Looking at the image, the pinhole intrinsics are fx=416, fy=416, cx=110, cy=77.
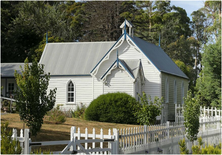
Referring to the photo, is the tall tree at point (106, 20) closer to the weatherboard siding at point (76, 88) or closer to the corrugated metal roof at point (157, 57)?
the corrugated metal roof at point (157, 57)

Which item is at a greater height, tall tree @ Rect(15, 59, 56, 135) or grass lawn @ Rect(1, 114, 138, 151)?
tall tree @ Rect(15, 59, 56, 135)

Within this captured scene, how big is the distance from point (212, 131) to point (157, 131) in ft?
25.4

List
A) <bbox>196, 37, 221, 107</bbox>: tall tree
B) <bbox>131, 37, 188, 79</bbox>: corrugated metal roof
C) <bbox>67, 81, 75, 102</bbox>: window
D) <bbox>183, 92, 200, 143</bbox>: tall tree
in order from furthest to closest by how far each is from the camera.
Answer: <bbox>196, 37, 221, 107</bbox>: tall tree, <bbox>67, 81, 75, 102</bbox>: window, <bbox>131, 37, 188, 79</bbox>: corrugated metal roof, <bbox>183, 92, 200, 143</bbox>: tall tree

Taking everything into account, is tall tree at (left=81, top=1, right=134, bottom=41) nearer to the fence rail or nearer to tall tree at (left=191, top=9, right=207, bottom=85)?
tall tree at (left=191, top=9, right=207, bottom=85)

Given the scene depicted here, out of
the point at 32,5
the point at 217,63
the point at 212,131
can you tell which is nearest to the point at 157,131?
the point at 212,131

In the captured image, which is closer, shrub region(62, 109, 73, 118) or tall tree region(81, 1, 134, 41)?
shrub region(62, 109, 73, 118)

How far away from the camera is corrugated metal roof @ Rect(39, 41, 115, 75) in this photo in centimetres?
3628

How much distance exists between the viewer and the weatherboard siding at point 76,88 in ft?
116

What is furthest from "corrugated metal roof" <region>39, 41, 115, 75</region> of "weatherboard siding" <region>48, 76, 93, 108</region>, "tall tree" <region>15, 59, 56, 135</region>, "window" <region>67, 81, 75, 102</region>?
"tall tree" <region>15, 59, 56, 135</region>

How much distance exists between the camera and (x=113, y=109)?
94.8 feet

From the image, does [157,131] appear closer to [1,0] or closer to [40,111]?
A: [40,111]

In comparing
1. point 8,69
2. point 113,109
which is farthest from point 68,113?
point 8,69

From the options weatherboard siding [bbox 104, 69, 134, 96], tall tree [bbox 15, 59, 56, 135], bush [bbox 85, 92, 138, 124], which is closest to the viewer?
tall tree [bbox 15, 59, 56, 135]

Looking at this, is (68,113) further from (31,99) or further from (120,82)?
(31,99)
